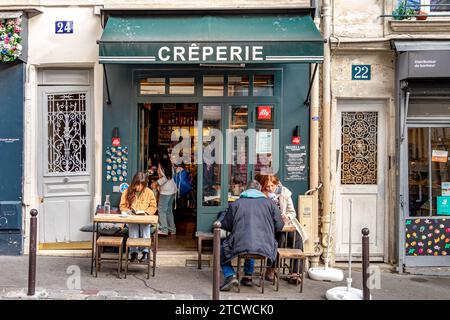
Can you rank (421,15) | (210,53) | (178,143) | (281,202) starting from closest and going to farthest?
(210,53) → (281,202) → (421,15) → (178,143)

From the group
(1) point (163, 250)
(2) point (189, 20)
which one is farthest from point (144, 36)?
(1) point (163, 250)

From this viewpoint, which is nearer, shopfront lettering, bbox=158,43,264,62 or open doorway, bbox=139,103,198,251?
shopfront lettering, bbox=158,43,264,62

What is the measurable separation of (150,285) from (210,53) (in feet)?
11.5

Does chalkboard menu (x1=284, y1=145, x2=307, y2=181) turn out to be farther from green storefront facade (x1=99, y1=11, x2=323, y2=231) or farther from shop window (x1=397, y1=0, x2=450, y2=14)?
shop window (x1=397, y1=0, x2=450, y2=14)

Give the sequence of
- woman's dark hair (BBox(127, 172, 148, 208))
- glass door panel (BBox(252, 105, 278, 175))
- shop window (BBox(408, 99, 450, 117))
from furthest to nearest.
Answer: glass door panel (BBox(252, 105, 278, 175))
shop window (BBox(408, 99, 450, 117))
woman's dark hair (BBox(127, 172, 148, 208))

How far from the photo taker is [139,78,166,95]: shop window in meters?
8.66

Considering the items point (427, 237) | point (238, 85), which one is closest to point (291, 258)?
point (427, 237)

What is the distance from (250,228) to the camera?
6699mm

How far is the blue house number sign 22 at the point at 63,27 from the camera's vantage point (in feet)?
28.4

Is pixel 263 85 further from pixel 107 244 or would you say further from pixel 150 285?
pixel 150 285

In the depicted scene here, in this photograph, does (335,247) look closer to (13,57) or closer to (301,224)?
(301,224)

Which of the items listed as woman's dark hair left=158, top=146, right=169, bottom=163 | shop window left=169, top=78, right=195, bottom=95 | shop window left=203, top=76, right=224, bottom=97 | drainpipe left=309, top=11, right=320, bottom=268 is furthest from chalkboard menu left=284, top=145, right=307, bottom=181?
woman's dark hair left=158, top=146, right=169, bottom=163

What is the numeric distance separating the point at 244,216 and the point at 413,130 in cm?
362

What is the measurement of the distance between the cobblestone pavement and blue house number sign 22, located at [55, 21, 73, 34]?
12.6 feet
